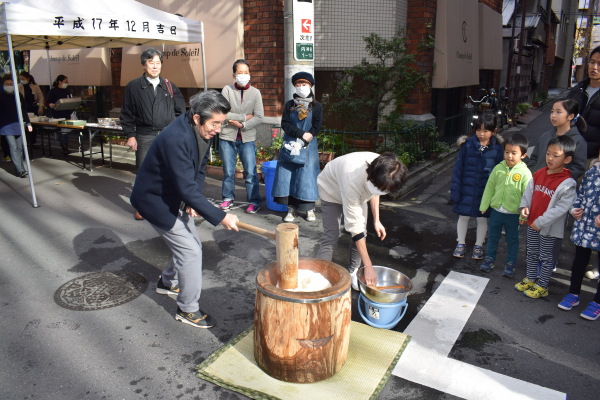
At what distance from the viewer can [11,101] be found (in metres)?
9.07

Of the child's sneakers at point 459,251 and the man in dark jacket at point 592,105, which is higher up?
the man in dark jacket at point 592,105

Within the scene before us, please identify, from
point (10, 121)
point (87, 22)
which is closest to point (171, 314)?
point (87, 22)

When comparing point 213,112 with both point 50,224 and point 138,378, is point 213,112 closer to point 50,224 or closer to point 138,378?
point 138,378

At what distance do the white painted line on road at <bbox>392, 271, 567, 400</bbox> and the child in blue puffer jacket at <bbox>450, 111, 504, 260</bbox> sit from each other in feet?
3.21

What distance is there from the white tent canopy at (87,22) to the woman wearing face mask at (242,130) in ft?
7.90

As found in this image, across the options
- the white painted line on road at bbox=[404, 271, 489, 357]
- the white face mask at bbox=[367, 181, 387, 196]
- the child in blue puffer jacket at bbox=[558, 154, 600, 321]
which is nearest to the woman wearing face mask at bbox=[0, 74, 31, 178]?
the white face mask at bbox=[367, 181, 387, 196]

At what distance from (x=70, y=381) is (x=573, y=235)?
4357 mm

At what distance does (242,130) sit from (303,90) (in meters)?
1.23

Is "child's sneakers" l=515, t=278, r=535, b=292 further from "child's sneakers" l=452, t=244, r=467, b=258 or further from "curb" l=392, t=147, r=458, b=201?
"curb" l=392, t=147, r=458, b=201

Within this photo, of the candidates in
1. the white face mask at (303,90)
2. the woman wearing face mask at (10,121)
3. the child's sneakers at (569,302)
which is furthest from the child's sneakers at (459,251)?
the woman wearing face mask at (10,121)

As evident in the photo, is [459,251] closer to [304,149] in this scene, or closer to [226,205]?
[304,149]

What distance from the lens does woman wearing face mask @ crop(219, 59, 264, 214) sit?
689 centimetres

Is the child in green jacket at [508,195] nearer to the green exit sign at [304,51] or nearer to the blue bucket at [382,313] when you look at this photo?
the blue bucket at [382,313]

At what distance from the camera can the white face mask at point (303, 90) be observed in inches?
245
